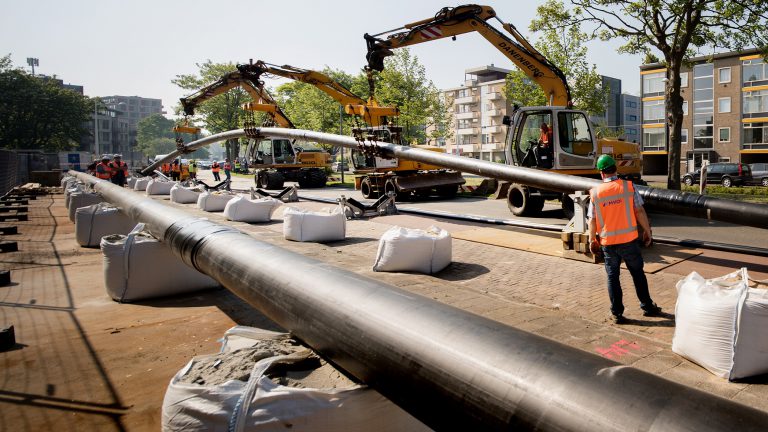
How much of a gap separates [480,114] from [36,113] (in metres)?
65.4

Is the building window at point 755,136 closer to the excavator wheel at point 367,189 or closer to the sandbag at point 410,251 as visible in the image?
the excavator wheel at point 367,189

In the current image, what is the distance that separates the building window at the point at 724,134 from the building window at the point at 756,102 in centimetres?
228

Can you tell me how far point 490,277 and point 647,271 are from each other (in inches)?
92.6

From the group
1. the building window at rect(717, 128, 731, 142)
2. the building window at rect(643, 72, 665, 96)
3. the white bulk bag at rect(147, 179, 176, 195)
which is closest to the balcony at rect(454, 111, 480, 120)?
the building window at rect(643, 72, 665, 96)

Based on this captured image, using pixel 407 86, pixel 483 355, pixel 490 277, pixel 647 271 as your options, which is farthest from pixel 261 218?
pixel 407 86

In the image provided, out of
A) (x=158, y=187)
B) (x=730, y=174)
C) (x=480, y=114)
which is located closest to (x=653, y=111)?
(x=730, y=174)

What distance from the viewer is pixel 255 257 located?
3463 mm

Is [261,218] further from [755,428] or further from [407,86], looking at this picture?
[407,86]

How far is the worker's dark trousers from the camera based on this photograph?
5.82 meters

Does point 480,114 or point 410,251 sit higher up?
point 480,114

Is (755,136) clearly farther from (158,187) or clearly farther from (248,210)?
(248,210)

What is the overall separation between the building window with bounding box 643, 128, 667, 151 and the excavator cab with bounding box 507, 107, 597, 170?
1838 inches

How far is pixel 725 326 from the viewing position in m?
4.32

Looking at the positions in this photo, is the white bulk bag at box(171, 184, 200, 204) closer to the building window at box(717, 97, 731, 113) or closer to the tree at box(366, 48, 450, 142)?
the tree at box(366, 48, 450, 142)
